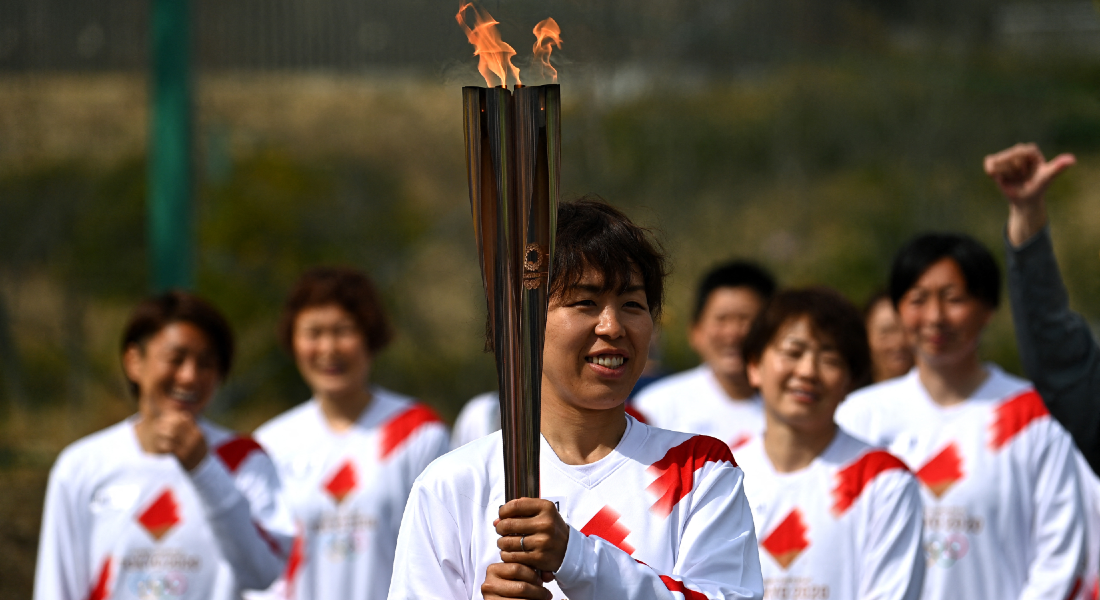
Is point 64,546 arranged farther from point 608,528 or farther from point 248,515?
Result: point 608,528

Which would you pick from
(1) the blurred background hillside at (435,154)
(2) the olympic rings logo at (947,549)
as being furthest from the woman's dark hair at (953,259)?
(1) the blurred background hillside at (435,154)

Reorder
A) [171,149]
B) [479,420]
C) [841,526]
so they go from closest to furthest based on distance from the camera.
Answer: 1. [841,526]
2. [479,420]
3. [171,149]

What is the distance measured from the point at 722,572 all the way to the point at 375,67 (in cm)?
648

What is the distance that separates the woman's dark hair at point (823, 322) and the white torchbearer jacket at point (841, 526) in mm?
240

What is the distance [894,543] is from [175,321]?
2237 millimetres

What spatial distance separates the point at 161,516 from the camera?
3645 mm

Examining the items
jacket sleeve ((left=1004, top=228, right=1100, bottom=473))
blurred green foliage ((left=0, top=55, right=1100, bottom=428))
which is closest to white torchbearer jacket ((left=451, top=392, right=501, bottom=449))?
blurred green foliage ((left=0, top=55, right=1100, bottom=428))

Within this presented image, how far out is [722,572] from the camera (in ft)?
6.42

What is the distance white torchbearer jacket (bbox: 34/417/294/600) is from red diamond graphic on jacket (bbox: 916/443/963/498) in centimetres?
202

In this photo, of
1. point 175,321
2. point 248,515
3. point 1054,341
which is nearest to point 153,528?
point 248,515

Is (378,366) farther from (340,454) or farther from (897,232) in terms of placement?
(897,232)

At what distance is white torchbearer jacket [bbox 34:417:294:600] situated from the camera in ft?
11.3

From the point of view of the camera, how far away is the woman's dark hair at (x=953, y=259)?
12.5ft

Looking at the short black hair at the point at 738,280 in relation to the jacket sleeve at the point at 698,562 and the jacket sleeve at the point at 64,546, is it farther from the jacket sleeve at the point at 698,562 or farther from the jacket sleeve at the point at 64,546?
the jacket sleeve at the point at 698,562
